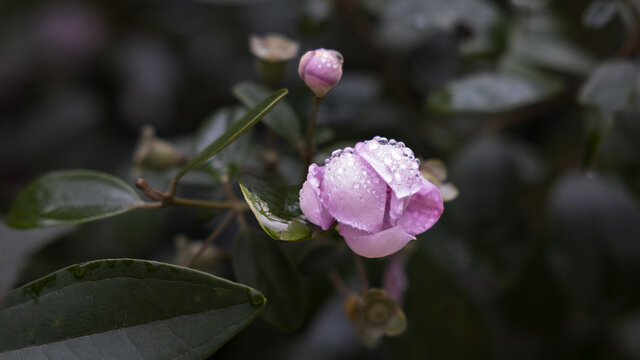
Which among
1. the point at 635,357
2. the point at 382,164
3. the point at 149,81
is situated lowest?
the point at 635,357

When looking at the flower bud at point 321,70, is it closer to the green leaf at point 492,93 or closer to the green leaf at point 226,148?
the green leaf at point 226,148

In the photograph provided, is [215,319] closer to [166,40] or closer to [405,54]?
[405,54]

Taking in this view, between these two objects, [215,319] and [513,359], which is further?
[513,359]

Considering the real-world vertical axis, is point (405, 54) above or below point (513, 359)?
above

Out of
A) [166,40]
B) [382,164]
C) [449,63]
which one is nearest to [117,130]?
[166,40]

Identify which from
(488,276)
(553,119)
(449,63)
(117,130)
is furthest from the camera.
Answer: (117,130)

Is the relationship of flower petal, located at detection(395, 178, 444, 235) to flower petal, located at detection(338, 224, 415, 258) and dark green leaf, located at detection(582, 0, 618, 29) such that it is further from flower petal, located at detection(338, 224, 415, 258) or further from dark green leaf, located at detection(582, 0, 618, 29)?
dark green leaf, located at detection(582, 0, 618, 29)

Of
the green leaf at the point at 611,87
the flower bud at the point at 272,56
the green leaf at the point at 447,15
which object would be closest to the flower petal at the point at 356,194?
the flower bud at the point at 272,56

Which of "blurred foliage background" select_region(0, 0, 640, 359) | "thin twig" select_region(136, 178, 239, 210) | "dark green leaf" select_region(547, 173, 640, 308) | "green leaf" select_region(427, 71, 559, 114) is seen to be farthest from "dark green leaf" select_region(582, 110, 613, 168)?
"thin twig" select_region(136, 178, 239, 210)
